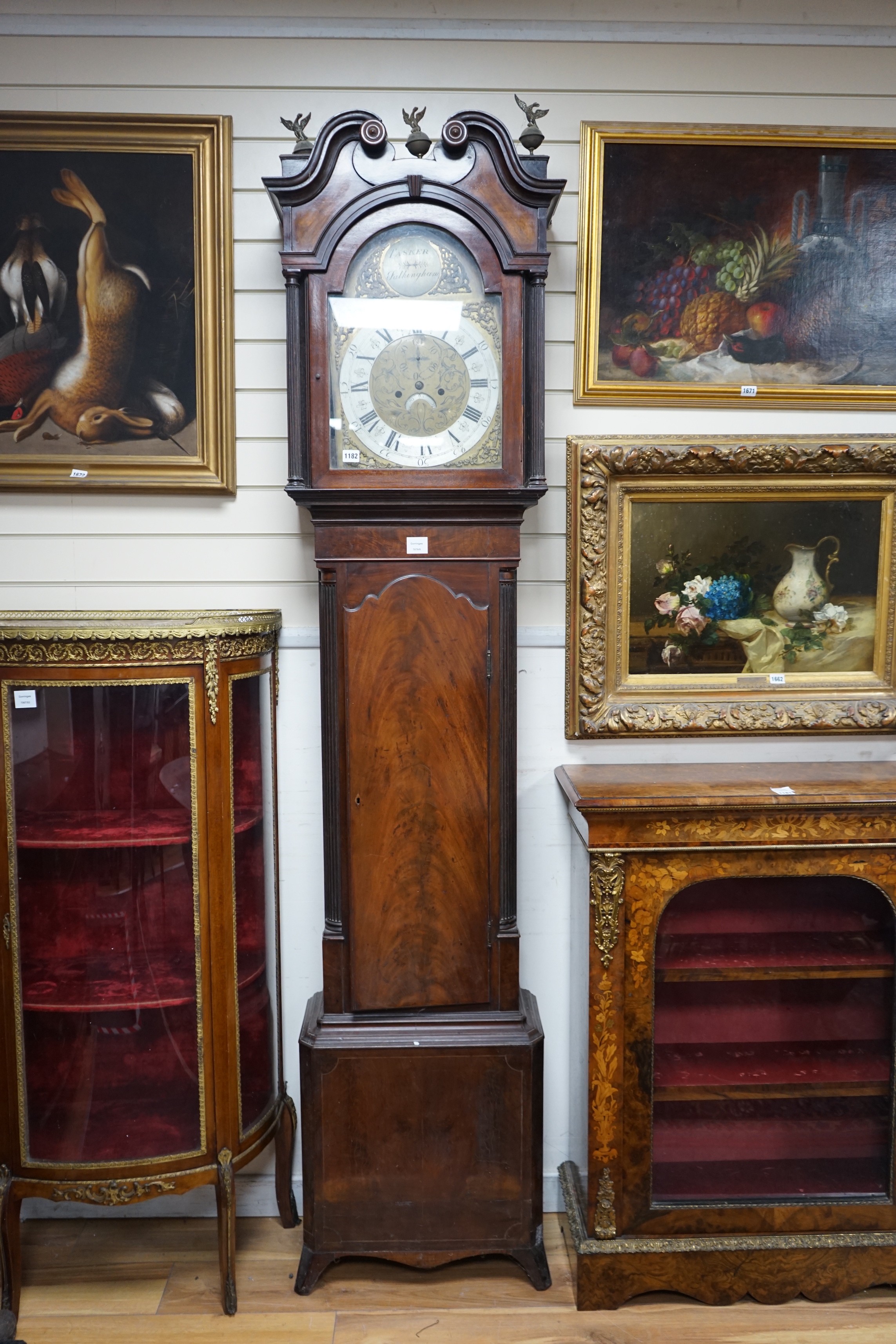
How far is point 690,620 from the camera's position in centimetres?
247

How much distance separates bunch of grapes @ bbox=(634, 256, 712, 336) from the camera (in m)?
2.38

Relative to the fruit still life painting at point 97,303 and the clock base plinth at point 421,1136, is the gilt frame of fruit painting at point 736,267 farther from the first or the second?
the clock base plinth at point 421,1136

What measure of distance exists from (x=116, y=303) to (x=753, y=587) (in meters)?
1.86

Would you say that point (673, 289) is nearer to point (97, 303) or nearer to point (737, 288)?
point (737, 288)

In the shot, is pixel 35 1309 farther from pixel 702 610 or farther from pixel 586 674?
pixel 702 610

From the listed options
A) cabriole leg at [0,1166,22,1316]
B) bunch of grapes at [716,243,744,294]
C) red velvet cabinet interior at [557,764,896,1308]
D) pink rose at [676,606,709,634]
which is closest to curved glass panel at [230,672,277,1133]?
cabriole leg at [0,1166,22,1316]

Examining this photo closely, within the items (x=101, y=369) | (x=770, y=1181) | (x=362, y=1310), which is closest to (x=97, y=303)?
(x=101, y=369)

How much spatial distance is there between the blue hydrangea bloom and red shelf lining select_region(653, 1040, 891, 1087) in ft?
3.69

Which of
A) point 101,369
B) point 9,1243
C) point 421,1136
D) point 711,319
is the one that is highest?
point 711,319

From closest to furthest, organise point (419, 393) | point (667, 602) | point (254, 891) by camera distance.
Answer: point (419, 393) < point (254, 891) < point (667, 602)

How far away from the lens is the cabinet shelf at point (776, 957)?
224cm

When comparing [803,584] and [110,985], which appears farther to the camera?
[803,584]

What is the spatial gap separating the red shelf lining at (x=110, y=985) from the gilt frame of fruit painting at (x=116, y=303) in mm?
1218

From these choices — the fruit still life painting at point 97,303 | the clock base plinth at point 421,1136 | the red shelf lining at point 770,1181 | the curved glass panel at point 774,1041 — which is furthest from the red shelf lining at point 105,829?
the red shelf lining at point 770,1181
